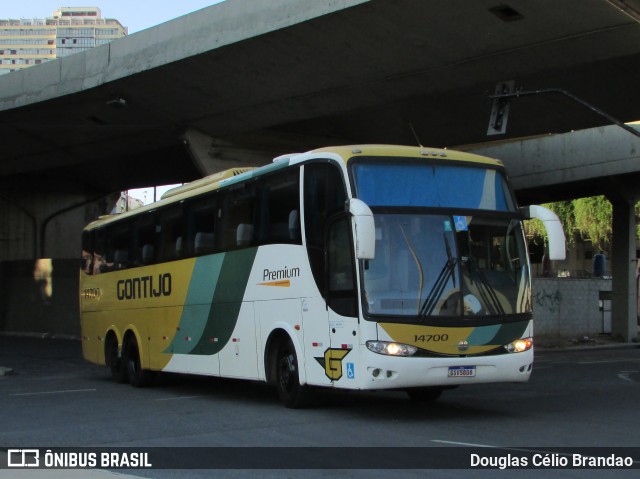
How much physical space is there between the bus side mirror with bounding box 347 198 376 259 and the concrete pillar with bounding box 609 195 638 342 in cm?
2932

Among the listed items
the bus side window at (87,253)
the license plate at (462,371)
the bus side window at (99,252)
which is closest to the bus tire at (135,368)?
the bus side window at (99,252)

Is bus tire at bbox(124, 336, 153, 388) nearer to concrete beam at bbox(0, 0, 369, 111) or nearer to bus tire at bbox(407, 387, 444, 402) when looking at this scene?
bus tire at bbox(407, 387, 444, 402)

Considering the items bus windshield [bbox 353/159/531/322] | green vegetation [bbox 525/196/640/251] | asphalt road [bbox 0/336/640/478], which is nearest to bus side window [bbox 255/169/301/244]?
bus windshield [bbox 353/159/531/322]

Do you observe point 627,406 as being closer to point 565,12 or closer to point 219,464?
point 219,464

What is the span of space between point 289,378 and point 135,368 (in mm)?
6560

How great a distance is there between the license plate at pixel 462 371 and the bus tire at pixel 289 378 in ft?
7.65

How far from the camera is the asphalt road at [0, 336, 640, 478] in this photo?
30.2ft

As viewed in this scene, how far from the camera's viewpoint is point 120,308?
61.7 ft

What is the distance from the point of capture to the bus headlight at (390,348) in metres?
10.5

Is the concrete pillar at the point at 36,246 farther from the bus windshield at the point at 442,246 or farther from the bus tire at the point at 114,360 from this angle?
the bus windshield at the point at 442,246

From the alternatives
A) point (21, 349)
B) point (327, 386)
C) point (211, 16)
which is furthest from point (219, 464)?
point (21, 349)

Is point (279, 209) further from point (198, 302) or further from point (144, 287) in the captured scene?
point (144, 287)

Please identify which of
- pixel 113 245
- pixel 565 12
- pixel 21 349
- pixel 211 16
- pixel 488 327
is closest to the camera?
pixel 488 327

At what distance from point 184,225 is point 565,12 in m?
9.06
